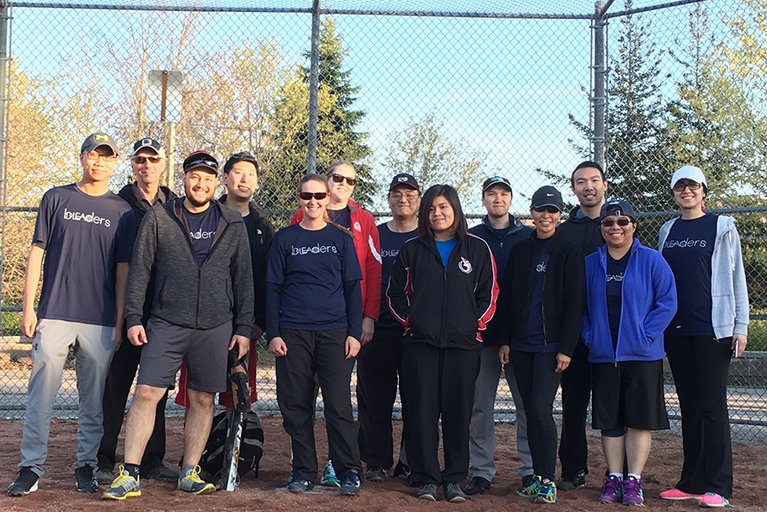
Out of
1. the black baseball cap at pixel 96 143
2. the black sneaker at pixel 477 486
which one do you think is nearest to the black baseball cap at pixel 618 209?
the black sneaker at pixel 477 486

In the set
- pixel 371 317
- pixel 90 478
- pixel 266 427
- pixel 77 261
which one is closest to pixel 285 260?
pixel 371 317

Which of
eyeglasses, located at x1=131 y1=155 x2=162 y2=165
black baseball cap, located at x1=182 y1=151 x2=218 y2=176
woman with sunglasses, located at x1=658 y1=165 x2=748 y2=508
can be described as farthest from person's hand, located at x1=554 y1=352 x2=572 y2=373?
eyeglasses, located at x1=131 y1=155 x2=162 y2=165

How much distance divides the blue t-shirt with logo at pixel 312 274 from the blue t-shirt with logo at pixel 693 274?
2003 mm

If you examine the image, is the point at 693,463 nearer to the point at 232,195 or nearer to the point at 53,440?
the point at 232,195

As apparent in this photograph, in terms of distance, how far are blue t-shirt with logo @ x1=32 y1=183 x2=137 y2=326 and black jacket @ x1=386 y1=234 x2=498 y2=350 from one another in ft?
5.63

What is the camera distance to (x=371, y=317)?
5.48 metres

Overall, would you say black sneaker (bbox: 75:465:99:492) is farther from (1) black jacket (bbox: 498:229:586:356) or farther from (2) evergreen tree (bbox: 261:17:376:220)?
(2) evergreen tree (bbox: 261:17:376:220)

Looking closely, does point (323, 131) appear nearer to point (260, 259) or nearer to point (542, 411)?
point (260, 259)

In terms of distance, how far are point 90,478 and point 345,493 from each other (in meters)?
1.52

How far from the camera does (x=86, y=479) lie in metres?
5.01

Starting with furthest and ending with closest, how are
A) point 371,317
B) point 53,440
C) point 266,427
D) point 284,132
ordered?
point 284,132 < point 266,427 < point 53,440 < point 371,317

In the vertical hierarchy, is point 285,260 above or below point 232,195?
below

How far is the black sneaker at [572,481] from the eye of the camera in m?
5.47

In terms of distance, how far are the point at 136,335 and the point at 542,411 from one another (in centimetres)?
246
